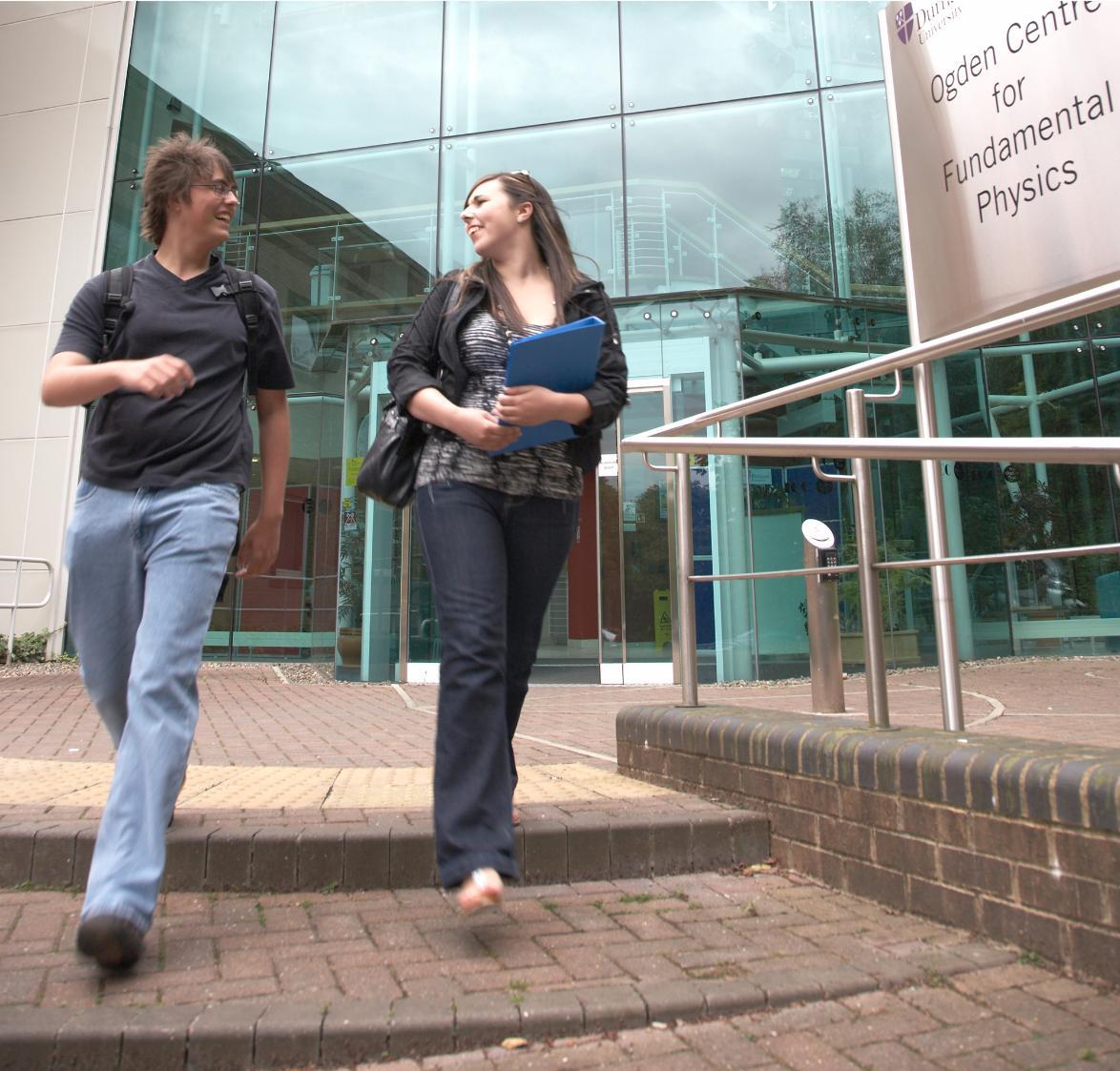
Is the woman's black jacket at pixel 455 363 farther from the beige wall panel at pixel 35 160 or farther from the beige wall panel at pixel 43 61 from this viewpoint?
the beige wall panel at pixel 43 61

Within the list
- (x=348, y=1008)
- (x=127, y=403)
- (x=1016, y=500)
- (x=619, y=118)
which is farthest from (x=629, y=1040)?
(x=619, y=118)

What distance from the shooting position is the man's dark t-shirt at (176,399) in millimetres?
2150

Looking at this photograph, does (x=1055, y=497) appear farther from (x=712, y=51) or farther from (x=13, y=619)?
(x=13, y=619)

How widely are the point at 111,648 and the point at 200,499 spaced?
41 cm

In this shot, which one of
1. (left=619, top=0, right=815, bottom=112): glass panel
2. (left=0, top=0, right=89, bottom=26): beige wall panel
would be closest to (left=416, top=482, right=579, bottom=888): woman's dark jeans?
(left=619, top=0, right=815, bottom=112): glass panel

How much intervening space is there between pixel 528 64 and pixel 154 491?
11.5 meters

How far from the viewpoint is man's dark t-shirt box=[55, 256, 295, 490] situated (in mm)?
2150

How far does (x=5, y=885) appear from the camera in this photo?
2457mm

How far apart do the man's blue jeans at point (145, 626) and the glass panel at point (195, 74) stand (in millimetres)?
12076

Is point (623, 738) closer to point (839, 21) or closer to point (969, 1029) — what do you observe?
point (969, 1029)

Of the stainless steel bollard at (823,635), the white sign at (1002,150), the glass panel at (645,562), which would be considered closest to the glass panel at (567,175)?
the glass panel at (645,562)

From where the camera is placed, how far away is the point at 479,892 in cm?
192

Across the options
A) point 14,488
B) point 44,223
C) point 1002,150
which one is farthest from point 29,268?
point 1002,150

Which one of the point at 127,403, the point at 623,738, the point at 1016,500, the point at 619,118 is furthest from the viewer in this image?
the point at 619,118
